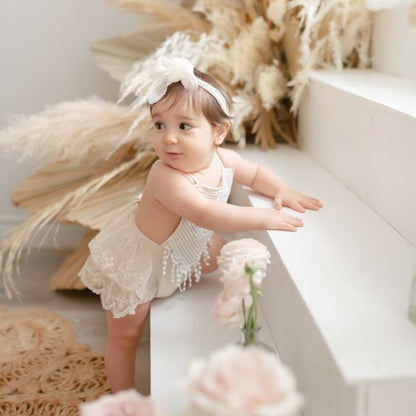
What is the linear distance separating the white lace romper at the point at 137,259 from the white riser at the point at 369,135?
0.24 meters

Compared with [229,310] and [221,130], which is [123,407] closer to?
[229,310]

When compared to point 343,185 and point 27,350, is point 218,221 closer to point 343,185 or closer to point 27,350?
point 343,185

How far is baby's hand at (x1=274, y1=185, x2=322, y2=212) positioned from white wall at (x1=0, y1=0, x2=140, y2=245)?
942 mm

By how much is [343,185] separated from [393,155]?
244mm

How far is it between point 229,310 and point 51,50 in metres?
1.34

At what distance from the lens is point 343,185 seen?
1.21 metres

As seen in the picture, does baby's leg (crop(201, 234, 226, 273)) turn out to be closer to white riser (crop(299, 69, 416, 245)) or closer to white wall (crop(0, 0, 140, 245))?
white riser (crop(299, 69, 416, 245))

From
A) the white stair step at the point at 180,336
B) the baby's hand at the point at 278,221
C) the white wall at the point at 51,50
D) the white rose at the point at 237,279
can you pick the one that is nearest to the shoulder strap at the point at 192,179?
the baby's hand at the point at 278,221

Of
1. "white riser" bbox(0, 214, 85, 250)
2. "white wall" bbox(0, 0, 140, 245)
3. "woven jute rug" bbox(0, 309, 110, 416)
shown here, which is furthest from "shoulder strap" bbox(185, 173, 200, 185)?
"white riser" bbox(0, 214, 85, 250)

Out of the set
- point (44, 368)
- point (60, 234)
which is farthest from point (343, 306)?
point (60, 234)

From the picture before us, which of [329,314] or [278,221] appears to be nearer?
[329,314]

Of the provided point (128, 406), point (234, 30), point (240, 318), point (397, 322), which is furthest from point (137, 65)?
point (128, 406)

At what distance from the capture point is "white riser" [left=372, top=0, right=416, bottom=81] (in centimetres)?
125

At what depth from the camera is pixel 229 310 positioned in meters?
0.75
